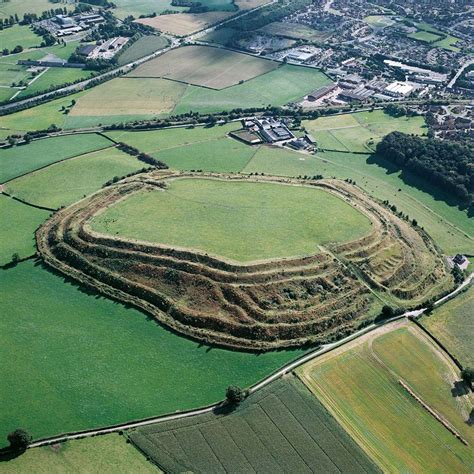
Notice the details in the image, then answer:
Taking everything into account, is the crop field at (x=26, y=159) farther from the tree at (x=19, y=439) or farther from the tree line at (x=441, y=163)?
the tree line at (x=441, y=163)

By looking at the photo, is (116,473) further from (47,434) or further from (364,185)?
(364,185)

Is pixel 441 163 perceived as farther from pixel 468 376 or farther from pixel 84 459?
pixel 84 459

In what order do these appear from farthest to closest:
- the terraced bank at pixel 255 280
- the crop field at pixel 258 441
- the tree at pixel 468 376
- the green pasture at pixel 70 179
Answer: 1. the green pasture at pixel 70 179
2. the terraced bank at pixel 255 280
3. the tree at pixel 468 376
4. the crop field at pixel 258 441

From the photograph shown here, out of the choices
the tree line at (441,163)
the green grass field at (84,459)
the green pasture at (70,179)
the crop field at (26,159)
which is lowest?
the green grass field at (84,459)

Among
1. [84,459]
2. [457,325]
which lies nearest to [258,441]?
[84,459]

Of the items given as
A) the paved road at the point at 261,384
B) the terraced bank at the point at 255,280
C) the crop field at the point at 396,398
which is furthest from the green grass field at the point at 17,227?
the crop field at the point at 396,398

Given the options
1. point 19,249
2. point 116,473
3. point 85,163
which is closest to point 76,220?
point 19,249
